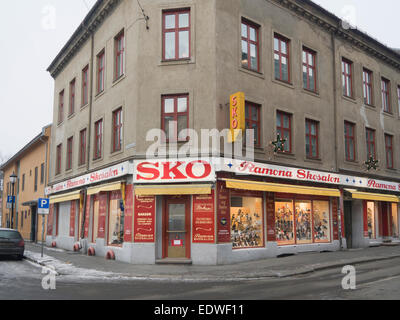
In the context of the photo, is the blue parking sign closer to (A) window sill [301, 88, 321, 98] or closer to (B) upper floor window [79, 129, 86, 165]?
(B) upper floor window [79, 129, 86, 165]

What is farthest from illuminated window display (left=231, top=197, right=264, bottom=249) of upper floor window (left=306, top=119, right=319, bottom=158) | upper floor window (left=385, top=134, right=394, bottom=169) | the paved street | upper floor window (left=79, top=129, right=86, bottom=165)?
upper floor window (left=385, top=134, right=394, bottom=169)

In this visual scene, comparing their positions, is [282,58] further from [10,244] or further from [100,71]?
[10,244]

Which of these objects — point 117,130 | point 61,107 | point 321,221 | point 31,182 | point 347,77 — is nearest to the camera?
point 117,130

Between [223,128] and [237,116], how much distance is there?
2.96ft

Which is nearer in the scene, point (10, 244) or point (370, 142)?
point (10, 244)

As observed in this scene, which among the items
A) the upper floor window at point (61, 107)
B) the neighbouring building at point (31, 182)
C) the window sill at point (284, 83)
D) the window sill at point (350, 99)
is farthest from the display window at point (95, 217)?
the window sill at point (350, 99)

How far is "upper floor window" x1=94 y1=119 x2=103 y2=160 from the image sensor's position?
20.7 meters

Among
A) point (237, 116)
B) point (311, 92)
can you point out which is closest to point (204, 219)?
Answer: point (237, 116)

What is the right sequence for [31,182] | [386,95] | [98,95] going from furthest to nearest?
1. [31,182]
2. [386,95]
3. [98,95]

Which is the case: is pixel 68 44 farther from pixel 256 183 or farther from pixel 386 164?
pixel 386 164

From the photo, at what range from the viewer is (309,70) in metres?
20.6

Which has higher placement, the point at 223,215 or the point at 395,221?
the point at 223,215

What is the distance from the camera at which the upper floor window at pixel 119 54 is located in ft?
62.3

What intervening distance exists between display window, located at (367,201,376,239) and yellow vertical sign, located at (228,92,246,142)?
11652 millimetres
